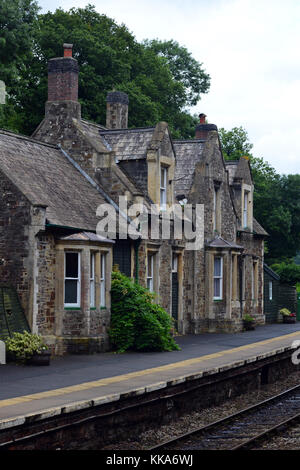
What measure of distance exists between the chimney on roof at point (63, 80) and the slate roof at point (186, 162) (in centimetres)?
565

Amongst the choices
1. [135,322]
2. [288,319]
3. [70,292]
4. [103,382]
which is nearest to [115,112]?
[135,322]

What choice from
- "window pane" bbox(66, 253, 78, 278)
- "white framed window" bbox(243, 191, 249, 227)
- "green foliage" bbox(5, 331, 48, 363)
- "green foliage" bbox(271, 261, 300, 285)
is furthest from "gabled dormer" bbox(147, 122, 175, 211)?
"green foliage" bbox(271, 261, 300, 285)

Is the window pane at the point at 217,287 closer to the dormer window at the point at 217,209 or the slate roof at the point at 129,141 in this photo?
the dormer window at the point at 217,209

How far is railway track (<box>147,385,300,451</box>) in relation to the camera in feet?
44.0

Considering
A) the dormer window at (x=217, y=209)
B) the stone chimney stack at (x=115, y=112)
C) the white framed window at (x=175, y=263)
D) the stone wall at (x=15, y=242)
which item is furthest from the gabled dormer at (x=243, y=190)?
the stone wall at (x=15, y=242)

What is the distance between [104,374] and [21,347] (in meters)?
2.99

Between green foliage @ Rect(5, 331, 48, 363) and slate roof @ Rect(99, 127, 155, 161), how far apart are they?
9759 millimetres

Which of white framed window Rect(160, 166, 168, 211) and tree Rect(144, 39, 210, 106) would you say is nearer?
white framed window Rect(160, 166, 168, 211)

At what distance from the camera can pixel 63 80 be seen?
2683cm

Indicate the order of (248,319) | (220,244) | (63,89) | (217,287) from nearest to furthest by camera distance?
(63,89) < (220,244) < (217,287) < (248,319)

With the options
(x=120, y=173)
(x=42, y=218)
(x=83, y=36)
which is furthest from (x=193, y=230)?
(x=83, y=36)

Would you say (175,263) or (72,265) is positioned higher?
(175,263)

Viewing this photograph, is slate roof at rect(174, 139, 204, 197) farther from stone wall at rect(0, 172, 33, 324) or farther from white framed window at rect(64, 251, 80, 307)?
stone wall at rect(0, 172, 33, 324)

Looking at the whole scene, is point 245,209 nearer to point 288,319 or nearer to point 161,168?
point 288,319
